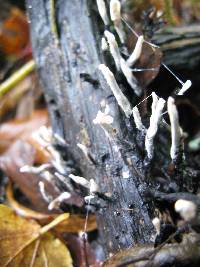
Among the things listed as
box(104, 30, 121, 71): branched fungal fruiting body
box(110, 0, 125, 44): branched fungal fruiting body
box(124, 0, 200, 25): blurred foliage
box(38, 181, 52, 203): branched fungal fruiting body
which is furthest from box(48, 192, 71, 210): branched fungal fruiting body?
box(124, 0, 200, 25): blurred foliage

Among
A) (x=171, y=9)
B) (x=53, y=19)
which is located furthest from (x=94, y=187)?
(x=171, y=9)

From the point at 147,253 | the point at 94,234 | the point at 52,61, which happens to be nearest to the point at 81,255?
the point at 94,234

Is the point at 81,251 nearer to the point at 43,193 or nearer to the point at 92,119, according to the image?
the point at 43,193

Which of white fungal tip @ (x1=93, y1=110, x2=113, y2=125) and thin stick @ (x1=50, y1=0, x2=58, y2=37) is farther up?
thin stick @ (x1=50, y1=0, x2=58, y2=37)

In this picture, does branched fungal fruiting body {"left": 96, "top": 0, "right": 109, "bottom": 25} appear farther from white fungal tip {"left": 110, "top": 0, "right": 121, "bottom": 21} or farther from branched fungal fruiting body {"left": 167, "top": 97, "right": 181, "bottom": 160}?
branched fungal fruiting body {"left": 167, "top": 97, "right": 181, "bottom": 160}

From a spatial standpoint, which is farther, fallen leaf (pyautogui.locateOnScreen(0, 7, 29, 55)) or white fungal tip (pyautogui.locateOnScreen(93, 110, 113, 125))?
fallen leaf (pyautogui.locateOnScreen(0, 7, 29, 55))

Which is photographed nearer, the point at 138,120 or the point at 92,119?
the point at 138,120
